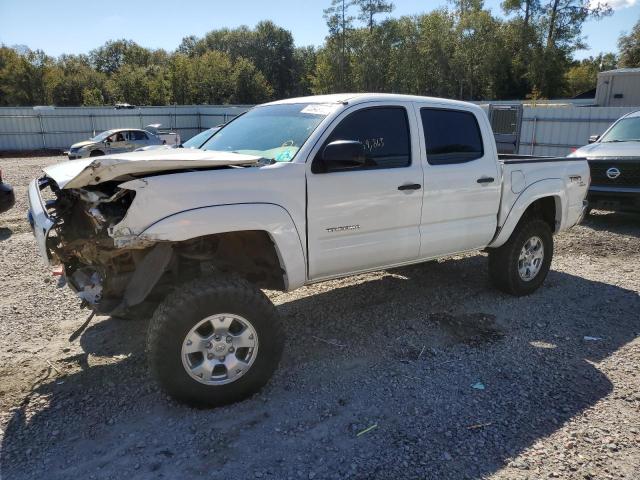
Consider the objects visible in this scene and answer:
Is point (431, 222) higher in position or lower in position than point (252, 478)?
higher

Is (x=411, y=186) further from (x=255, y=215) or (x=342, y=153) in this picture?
(x=255, y=215)

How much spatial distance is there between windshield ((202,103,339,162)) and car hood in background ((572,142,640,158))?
6.99 m

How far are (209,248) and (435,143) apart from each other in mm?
2265

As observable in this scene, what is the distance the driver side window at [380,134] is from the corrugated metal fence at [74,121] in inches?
982

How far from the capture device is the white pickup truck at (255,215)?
327cm

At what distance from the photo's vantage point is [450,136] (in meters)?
4.79

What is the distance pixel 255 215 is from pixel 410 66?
1905 inches

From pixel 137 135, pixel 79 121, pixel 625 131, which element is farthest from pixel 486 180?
pixel 79 121

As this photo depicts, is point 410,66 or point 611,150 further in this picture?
point 410,66

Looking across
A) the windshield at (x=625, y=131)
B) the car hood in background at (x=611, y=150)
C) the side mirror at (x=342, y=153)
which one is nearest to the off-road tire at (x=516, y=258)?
the side mirror at (x=342, y=153)

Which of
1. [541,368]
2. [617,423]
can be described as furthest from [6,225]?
[617,423]

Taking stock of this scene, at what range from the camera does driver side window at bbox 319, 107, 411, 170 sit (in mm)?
4117

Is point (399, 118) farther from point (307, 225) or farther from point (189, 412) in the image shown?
point (189, 412)

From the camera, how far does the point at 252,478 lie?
284 cm
